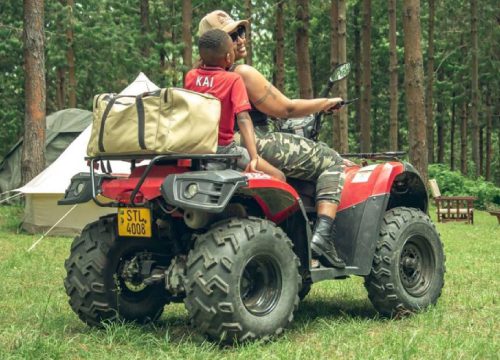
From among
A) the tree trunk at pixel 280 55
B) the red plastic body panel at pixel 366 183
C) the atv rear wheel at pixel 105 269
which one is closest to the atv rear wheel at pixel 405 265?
the red plastic body panel at pixel 366 183

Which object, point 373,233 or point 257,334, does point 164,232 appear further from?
point 373,233

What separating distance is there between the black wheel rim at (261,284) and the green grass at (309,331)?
0.83 ft

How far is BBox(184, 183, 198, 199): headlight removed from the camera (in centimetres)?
491

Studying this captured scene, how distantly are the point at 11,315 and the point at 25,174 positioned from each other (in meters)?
10.7

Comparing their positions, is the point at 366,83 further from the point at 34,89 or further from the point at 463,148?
the point at 34,89

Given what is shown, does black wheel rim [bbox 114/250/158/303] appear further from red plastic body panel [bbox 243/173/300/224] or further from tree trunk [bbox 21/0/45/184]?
tree trunk [bbox 21/0/45/184]

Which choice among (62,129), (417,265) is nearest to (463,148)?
(62,129)

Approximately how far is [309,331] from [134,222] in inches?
58.5

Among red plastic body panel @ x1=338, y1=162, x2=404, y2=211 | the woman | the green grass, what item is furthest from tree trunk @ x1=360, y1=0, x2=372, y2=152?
the woman

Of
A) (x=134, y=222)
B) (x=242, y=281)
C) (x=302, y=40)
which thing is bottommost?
(x=242, y=281)

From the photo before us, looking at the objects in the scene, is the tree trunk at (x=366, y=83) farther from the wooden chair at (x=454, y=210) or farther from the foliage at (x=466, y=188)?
the wooden chair at (x=454, y=210)

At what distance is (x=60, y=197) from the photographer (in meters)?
14.7

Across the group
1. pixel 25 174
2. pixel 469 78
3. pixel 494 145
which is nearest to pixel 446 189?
pixel 469 78

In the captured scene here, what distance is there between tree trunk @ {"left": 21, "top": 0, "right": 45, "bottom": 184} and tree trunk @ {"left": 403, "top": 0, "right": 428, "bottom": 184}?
294 inches
